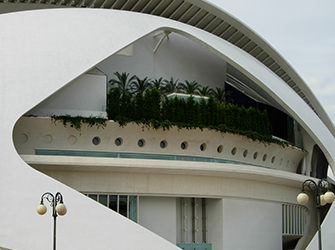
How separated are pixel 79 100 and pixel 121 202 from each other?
451cm

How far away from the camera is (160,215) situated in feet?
62.5

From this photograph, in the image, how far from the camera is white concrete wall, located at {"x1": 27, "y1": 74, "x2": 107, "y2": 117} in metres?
18.8

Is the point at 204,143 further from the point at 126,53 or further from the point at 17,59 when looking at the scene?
the point at 17,59

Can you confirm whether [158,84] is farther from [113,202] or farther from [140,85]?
[113,202]

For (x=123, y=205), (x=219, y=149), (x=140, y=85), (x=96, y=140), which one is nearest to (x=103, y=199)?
(x=123, y=205)

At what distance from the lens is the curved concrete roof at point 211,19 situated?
71.3 ft

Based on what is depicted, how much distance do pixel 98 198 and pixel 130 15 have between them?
7.33m

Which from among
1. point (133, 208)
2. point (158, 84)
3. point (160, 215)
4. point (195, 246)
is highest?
point (158, 84)

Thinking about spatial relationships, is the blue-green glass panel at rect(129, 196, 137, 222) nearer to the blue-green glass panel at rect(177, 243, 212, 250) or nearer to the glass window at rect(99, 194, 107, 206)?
the glass window at rect(99, 194, 107, 206)

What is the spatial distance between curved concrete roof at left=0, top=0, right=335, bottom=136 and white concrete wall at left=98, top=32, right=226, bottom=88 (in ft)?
5.79

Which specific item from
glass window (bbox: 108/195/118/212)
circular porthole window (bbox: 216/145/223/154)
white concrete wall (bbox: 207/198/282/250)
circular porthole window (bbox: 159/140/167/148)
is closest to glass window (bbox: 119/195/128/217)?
glass window (bbox: 108/195/118/212)

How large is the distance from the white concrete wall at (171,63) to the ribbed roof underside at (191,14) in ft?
5.86

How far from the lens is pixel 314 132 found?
856 inches

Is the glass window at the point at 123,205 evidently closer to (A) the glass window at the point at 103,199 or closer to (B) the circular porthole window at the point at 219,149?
(A) the glass window at the point at 103,199
